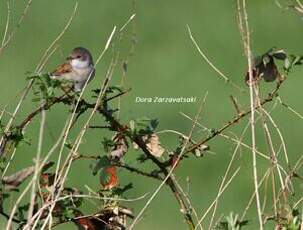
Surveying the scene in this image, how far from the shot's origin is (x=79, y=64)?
18.2 ft

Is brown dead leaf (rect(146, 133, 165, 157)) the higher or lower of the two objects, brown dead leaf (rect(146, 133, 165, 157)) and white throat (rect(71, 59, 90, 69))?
the lower

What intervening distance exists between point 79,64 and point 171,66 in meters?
4.93

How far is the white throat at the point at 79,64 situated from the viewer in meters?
5.35

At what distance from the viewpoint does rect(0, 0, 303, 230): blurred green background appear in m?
8.11

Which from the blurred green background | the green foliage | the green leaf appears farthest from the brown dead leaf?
the blurred green background

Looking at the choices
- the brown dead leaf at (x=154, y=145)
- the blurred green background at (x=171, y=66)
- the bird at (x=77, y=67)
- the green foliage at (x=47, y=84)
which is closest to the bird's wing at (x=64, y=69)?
the bird at (x=77, y=67)

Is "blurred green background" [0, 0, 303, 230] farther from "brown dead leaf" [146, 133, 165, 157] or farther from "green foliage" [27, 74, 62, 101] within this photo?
"green foliage" [27, 74, 62, 101]

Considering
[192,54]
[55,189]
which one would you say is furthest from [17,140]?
[192,54]

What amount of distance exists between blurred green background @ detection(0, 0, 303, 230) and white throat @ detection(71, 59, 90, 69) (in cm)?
189

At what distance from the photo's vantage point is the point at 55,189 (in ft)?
10.9

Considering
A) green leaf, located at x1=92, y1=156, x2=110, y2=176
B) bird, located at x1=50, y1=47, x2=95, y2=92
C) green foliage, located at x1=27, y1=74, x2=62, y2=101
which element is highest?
bird, located at x1=50, y1=47, x2=95, y2=92

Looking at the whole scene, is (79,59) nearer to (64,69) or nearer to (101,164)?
(64,69)

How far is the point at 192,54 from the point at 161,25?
0.72 m

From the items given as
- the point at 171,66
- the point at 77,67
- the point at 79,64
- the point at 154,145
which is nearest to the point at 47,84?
the point at 154,145
